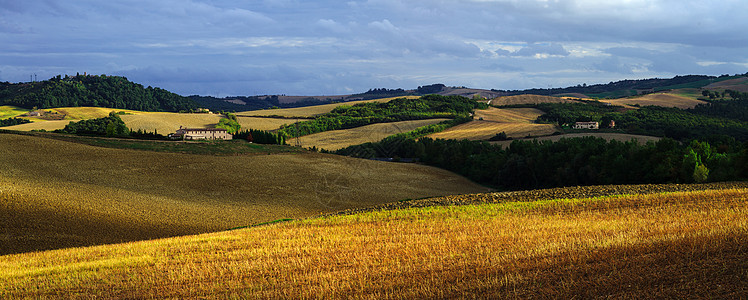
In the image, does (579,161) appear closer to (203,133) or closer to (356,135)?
(356,135)

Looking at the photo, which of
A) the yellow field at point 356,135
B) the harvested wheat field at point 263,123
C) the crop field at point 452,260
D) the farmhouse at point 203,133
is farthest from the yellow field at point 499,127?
the crop field at point 452,260

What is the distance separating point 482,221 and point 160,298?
16.9 metres

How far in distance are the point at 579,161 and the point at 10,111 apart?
600 feet

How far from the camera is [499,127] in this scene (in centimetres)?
13925

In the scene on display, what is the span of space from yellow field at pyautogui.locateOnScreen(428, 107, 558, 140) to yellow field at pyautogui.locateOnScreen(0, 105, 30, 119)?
132m

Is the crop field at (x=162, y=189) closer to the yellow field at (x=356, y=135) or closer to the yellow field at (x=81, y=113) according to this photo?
the yellow field at (x=356, y=135)

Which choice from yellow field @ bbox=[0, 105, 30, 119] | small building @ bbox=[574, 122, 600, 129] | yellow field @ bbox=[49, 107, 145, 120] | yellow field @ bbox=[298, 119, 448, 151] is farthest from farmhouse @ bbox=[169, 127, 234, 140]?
small building @ bbox=[574, 122, 600, 129]

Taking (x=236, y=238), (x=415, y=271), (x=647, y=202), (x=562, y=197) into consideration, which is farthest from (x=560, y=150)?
(x=415, y=271)

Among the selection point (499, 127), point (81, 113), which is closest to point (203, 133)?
point (81, 113)

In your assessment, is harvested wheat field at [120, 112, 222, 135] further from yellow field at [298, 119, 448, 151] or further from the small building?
the small building

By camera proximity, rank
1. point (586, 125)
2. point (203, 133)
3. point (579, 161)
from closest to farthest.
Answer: point (579, 161)
point (203, 133)
point (586, 125)

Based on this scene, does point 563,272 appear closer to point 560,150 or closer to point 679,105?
point 560,150

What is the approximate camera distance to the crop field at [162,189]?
3881 cm

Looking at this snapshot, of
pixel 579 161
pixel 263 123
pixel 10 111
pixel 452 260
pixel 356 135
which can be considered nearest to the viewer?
pixel 452 260
